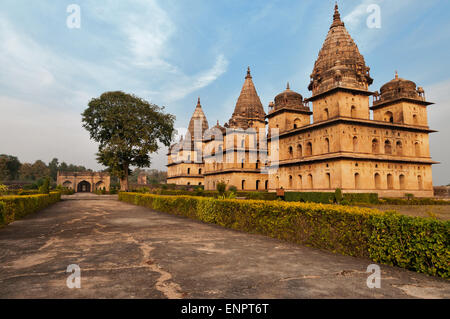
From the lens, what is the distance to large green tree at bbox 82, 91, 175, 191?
107 ft

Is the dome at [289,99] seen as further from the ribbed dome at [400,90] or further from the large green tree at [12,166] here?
the large green tree at [12,166]

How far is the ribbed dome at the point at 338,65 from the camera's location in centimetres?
2755

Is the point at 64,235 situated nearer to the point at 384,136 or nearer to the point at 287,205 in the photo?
the point at 287,205

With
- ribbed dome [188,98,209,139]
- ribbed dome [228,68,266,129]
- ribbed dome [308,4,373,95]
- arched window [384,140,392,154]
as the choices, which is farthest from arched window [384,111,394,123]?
ribbed dome [188,98,209,139]

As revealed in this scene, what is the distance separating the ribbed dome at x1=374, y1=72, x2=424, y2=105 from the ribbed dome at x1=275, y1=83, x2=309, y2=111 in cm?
994

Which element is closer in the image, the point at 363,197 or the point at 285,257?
the point at 285,257

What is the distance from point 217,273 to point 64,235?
586cm

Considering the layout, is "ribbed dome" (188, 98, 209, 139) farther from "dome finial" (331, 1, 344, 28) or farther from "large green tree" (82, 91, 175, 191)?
"dome finial" (331, 1, 344, 28)

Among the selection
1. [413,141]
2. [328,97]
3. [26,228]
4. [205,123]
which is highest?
[205,123]

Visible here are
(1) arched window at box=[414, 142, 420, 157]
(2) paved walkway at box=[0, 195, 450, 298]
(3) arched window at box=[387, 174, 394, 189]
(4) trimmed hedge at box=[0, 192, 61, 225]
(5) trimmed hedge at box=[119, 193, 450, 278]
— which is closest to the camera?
(2) paved walkway at box=[0, 195, 450, 298]

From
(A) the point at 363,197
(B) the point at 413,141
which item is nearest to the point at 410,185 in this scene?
(B) the point at 413,141

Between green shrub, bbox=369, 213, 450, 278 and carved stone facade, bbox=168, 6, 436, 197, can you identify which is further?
carved stone facade, bbox=168, 6, 436, 197

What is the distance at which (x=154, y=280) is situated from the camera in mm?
4035

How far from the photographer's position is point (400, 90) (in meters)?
30.8
